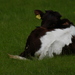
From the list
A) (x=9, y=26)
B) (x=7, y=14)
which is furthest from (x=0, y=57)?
(x=7, y=14)

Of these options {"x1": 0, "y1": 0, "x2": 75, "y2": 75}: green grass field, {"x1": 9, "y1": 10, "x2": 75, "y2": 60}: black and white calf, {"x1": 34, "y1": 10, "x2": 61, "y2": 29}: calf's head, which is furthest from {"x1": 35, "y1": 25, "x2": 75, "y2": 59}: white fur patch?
{"x1": 34, "y1": 10, "x2": 61, "y2": 29}: calf's head

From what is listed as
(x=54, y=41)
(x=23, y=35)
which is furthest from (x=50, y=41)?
(x=23, y=35)

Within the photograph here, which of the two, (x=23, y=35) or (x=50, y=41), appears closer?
(x=50, y=41)

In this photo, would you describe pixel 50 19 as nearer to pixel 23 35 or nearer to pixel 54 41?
pixel 54 41

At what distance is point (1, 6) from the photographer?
18562 mm

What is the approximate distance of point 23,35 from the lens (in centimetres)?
1284

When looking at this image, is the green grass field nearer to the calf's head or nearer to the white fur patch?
the white fur patch

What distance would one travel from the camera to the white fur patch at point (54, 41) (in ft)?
29.7

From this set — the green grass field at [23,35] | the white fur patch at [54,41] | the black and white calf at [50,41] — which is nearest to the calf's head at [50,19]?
the black and white calf at [50,41]

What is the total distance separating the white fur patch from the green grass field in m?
A: 0.15

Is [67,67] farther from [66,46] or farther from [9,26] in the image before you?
[9,26]

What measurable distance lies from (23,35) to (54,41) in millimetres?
3856

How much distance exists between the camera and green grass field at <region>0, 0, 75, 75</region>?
8.41 meters

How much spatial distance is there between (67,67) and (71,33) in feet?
3.88
